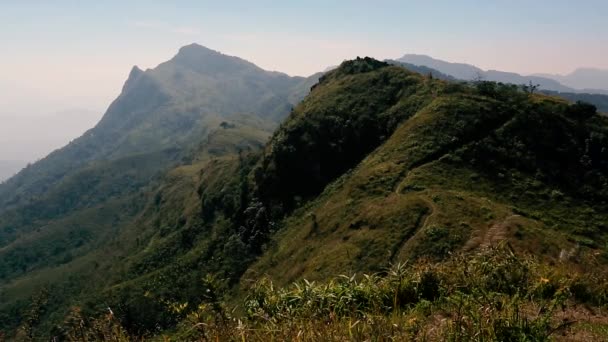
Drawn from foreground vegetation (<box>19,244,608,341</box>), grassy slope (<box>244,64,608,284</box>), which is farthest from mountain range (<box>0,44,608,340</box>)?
grassy slope (<box>244,64,608,284</box>)

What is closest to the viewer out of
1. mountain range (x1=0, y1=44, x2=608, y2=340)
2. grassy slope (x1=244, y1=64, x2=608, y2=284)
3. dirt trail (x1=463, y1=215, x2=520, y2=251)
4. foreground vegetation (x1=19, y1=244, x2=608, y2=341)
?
foreground vegetation (x1=19, y1=244, x2=608, y2=341)

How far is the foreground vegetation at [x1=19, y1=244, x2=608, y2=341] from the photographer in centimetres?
957

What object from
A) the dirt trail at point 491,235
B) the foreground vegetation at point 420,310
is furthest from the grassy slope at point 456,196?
the foreground vegetation at point 420,310

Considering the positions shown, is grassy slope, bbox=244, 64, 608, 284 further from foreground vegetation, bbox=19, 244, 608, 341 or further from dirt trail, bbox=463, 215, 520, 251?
foreground vegetation, bbox=19, 244, 608, 341

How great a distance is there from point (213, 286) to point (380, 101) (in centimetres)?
11634

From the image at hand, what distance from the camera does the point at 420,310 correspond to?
1330 centimetres

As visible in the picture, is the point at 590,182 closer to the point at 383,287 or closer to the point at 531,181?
the point at 531,181

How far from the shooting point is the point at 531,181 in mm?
75625

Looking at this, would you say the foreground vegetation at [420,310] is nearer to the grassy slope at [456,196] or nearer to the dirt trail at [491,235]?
the dirt trail at [491,235]

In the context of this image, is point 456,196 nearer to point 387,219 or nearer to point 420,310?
point 387,219

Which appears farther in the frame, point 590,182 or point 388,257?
point 590,182

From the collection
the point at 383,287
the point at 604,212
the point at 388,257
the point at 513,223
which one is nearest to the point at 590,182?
the point at 604,212

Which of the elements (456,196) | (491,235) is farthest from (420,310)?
(456,196)

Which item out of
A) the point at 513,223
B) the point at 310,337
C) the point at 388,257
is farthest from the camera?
the point at 388,257
